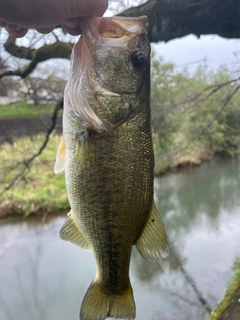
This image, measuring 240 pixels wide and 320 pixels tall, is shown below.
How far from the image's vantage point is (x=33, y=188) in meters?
9.28

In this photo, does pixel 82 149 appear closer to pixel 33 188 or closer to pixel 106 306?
pixel 106 306

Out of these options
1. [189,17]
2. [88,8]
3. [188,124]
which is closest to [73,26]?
[88,8]

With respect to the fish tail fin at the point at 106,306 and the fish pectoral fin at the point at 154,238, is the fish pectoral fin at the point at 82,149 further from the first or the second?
the fish tail fin at the point at 106,306

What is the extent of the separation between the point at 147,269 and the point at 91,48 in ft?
20.5

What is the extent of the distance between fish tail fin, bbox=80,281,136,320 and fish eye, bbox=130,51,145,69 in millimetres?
850

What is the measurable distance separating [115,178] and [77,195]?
15 cm

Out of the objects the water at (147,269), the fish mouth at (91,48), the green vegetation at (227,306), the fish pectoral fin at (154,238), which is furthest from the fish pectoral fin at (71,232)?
the water at (147,269)

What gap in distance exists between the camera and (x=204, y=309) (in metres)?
5.77

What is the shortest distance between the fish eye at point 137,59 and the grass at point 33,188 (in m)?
6.20

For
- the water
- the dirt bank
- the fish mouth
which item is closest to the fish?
the fish mouth

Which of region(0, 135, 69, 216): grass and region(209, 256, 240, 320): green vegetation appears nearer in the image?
region(209, 256, 240, 320): green vegetation

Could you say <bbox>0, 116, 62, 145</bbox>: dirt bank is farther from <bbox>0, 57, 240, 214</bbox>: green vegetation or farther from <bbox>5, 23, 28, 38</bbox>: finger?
<bbox>5, 23, 28, 38</bbox>: finger

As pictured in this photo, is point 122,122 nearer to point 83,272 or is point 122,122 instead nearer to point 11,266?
point 83,272

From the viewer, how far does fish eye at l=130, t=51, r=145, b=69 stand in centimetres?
111
